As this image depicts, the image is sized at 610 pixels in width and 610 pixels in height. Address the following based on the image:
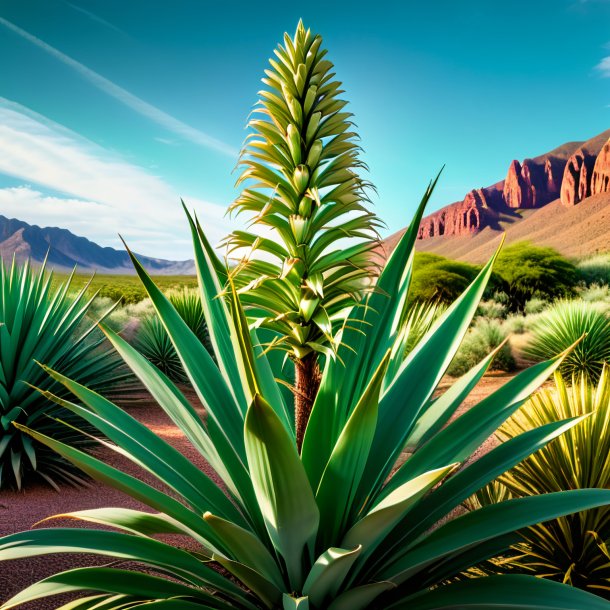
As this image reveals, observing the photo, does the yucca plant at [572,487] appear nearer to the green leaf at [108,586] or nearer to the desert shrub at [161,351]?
the green leaf at [108,586]

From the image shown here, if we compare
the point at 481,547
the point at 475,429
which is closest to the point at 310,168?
the point at 475,429

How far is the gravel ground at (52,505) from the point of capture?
10.6 feet

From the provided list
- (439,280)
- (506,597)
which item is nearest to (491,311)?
(439,280)

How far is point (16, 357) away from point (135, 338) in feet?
20.9

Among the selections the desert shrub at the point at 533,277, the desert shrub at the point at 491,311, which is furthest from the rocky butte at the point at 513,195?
the desert shrub at the point at 491,311

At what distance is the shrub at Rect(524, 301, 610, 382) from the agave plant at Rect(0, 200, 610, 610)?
993 cm

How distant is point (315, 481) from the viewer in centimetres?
222

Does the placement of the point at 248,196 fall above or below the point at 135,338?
above

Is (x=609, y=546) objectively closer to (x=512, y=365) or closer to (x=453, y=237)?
(x=512, y=365)

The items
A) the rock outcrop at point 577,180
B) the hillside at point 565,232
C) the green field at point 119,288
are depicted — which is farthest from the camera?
the rock outcrop at point 577,180

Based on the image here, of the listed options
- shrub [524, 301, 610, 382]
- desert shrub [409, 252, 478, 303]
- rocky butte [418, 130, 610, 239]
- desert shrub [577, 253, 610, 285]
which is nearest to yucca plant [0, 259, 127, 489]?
shrub [524, 301, 610, 382]

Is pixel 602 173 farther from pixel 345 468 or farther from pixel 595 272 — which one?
pixel 345 468

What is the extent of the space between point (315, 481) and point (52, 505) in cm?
356

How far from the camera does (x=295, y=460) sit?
1.71 meters
